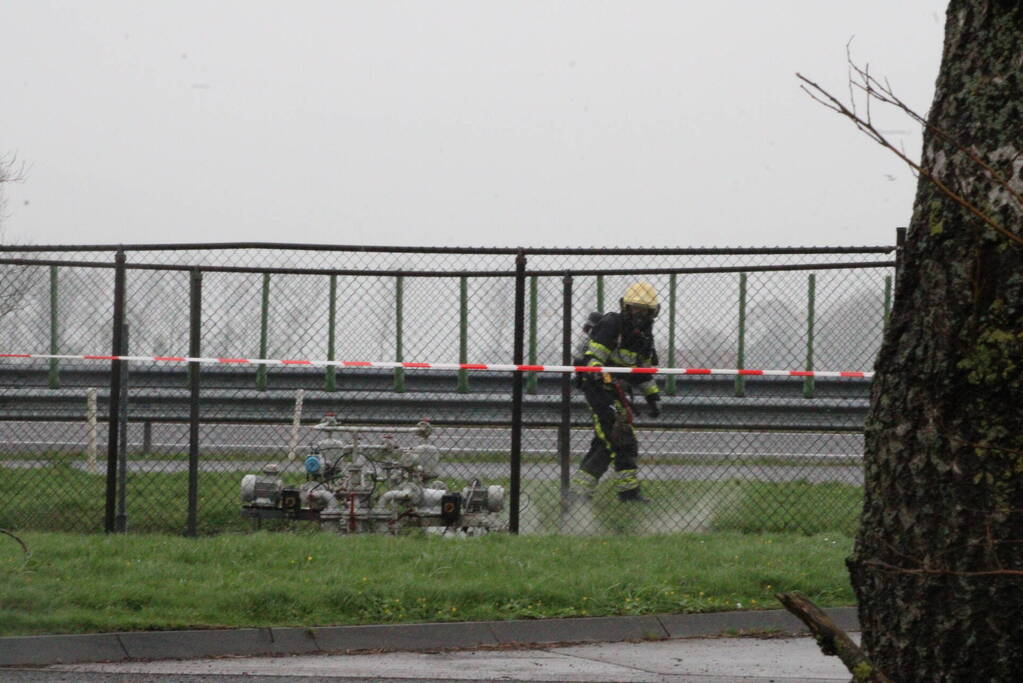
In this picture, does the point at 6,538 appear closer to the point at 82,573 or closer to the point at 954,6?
the point at 82,573

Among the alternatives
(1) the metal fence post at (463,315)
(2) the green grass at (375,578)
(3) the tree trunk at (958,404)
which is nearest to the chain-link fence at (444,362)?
(1) the metal fence post at (463,315)

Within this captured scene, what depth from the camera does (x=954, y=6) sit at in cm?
297

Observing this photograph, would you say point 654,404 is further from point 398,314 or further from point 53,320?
point 53,320

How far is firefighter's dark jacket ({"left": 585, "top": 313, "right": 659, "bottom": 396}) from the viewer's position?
11.1 m

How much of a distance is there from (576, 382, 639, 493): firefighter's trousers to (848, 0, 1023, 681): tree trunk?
776 centimetres

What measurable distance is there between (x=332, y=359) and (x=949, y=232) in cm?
801

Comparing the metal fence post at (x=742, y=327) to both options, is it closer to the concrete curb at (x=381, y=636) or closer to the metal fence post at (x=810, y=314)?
the metal fence post at (x=810, y=314)

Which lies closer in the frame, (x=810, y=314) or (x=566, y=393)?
(x=566, y=393)

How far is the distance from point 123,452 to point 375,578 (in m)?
2.74

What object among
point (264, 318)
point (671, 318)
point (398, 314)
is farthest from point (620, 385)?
point (264, 318)

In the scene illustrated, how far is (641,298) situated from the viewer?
35.7ft

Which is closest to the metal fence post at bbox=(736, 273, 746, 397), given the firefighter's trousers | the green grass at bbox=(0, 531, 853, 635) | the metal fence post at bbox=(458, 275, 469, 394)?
the firefighter's trousers

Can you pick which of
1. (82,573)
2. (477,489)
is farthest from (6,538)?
(477,489)

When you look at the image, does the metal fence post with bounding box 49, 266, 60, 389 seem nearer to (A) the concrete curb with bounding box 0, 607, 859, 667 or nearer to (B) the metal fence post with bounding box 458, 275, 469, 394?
(B) the metal fence post with bounding box 458, 275, 469, 394
